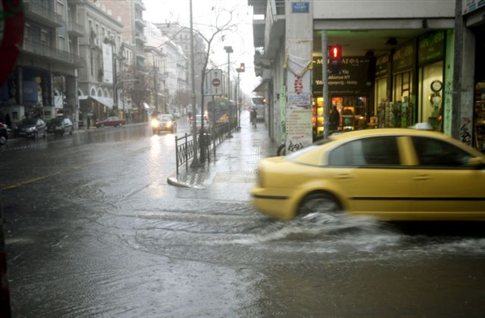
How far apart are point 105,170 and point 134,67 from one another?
6431 centimetres

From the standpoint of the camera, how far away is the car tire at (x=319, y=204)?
7.64m

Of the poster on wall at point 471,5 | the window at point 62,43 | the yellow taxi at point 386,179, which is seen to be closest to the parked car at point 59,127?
the window at point 62,43

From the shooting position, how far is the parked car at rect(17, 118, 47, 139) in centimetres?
3794

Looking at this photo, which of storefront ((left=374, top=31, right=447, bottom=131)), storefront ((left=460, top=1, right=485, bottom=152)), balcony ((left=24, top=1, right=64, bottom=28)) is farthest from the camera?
balcony ((left=24, top=1, right=64, bottom=28))

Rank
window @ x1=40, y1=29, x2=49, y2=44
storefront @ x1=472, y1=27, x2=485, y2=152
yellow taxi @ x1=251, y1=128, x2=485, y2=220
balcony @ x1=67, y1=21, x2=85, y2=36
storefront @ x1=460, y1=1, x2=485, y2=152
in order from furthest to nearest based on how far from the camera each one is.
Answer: balcony @ x1=67, y1=21, x2=85, y2=36 → window @ x1=40, y1=29, x2=49, y2=44 → storefront @ x1=472, y1=27, x2=485, y2=152 → storefront @ x1=460, y1=1, x2=485, y2=152 → yellow taxi @ x1=251, y1=128, x2=485, y2=220

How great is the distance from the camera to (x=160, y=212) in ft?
32.1

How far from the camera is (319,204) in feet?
25.2

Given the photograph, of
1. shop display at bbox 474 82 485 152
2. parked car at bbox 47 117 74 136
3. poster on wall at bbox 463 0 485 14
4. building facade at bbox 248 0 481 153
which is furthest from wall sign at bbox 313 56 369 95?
parked car at bbox 47 117 74 136

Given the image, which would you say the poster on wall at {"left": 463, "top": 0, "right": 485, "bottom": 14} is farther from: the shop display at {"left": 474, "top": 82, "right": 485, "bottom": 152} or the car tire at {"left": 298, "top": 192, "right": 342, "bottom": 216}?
the car tire at {"left": 298, "top": 192, "right": 342, "bottom": 216}

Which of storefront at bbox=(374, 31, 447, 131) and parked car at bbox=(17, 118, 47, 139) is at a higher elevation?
storefront at bbox=(374, 31, 447, 131)

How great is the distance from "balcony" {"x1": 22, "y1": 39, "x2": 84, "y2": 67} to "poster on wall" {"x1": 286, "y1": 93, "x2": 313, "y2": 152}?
109ft

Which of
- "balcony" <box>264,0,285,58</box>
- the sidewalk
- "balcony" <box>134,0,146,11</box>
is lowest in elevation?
the sidewalk

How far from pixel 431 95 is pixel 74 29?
5025 centimetres

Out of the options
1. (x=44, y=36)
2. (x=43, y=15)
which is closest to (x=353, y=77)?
(x=43, y=15)
